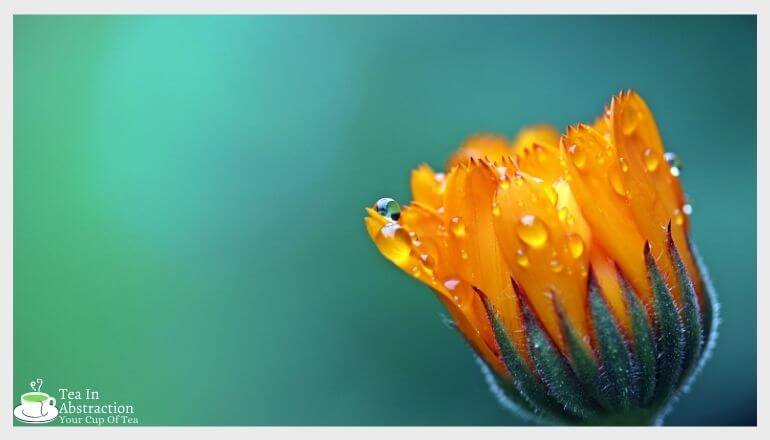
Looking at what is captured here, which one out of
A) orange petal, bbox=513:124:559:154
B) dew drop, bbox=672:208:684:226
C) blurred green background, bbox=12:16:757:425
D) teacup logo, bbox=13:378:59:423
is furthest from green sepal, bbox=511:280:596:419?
teacup logo, bbox=13:378:59:423

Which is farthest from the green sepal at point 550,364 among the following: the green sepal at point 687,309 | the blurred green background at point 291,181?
the blurred green background at point 291,181

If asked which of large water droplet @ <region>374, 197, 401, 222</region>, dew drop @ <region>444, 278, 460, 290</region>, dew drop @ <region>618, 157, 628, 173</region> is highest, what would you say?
dew drop @ <region>618, 157, 628, 173</region>

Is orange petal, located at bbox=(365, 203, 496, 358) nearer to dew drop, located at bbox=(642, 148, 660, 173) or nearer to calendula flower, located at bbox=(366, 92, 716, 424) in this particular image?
calendula flower, located at bbox=(366, 92, 716, 424)

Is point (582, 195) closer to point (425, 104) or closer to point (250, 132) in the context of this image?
point (425, 104)

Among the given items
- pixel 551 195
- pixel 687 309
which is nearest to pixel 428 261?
pixel 551 195

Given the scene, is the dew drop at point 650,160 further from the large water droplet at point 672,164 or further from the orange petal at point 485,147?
the orange petal at point 485,147

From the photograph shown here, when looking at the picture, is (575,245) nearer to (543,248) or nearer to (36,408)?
(543,248)
